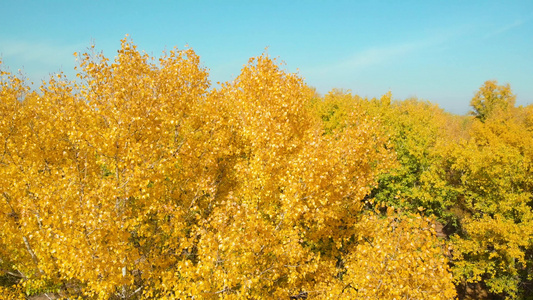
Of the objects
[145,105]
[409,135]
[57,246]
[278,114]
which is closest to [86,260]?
[57,246]

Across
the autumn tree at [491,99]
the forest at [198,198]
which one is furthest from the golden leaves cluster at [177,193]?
the autumn tree at [491,99]

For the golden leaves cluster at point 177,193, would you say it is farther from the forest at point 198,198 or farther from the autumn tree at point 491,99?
the autumn tree at point 491,99

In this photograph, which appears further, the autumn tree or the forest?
the autumn tree

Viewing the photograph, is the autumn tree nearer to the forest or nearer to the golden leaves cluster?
the forest

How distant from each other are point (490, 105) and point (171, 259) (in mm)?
85702

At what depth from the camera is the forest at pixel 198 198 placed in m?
9.57

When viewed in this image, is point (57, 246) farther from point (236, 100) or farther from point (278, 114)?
point (236, 100)

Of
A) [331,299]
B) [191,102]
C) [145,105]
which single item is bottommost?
[331,299]

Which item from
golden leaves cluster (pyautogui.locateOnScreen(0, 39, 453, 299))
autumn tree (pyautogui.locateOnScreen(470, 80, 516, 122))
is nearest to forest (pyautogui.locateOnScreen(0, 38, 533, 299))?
golden leaves cluster (pyautogui.locateOnScreen(0, 39, 453, 299))

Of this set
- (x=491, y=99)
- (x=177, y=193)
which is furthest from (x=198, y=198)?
(x=491, y=99)

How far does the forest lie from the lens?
957 centimetres

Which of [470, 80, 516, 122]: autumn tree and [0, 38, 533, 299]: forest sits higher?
[470, 80, 516, 122]: autumn tree

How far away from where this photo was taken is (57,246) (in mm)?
8547

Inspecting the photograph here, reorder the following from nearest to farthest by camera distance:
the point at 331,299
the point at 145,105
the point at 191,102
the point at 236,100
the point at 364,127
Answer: the point at 331,299 < the point at 145,105 < the point at 364,127 < the point at 191,102 < the point at 236,100
